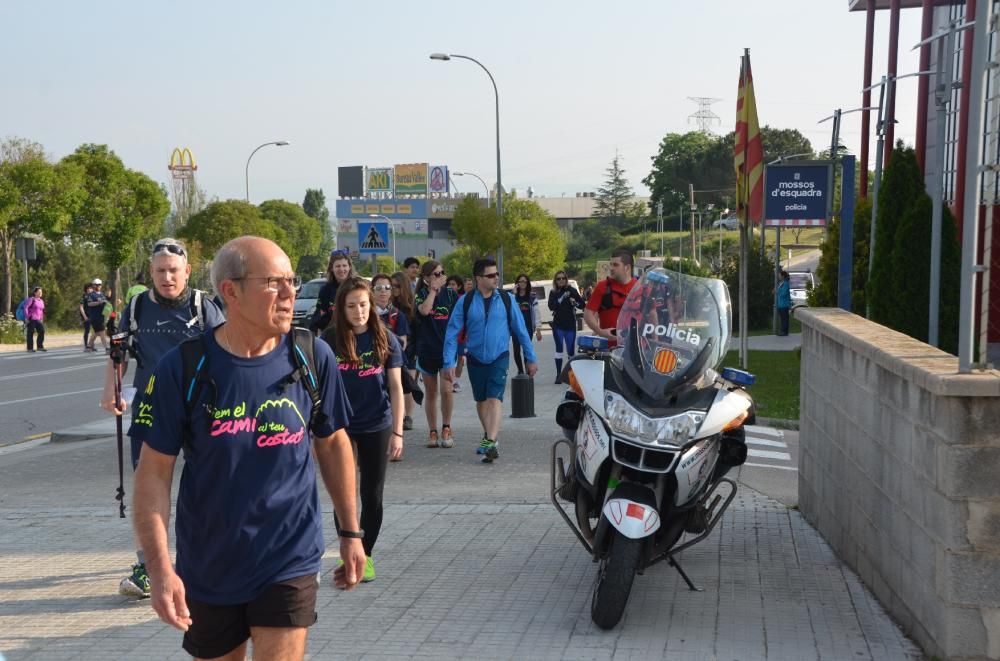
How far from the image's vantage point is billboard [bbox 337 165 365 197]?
15775cm

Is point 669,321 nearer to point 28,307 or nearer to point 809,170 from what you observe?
point 809,170

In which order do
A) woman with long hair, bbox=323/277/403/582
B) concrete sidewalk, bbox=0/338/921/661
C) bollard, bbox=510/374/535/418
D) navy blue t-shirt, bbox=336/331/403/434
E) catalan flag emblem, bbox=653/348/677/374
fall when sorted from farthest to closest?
bollard, bbox=510/374/535/418
navy blue t-shirt, bbox=336/331/403/434
woman with long hair, bbox=323/277/403/582
catalan flag emblem, bbox=653/348/677/374
concrete sidewalk, bbox=0/338/921/661

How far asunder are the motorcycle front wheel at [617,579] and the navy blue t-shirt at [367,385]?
178cm

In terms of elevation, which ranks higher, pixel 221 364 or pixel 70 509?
pixel 221 364

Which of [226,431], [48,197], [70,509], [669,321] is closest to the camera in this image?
[226,431]

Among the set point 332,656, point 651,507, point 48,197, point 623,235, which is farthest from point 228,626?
point 623,235

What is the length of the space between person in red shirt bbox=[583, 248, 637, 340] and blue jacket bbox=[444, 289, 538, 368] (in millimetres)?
1091

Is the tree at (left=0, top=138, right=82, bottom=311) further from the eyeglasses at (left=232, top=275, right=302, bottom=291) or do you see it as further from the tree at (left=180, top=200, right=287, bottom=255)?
the eyeglasses at (left=232, top=275, right=302, bottom=291)

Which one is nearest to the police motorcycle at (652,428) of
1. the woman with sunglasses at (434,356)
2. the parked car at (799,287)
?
the woman with sunglasses at (434,356)

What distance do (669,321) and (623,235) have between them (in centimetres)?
13940

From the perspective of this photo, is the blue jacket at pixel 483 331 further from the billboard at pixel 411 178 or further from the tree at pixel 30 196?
the billboard at pixel 411 178

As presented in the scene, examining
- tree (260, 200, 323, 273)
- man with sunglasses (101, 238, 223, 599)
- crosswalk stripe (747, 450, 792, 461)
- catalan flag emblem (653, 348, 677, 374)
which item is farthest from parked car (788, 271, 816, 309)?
tree (260, 200, 323, 273)

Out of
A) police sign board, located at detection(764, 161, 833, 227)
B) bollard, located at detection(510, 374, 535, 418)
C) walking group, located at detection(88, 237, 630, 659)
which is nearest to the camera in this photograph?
walking group, located at detection(88, 237, 630, 659)

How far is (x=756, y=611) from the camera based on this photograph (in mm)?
5871
